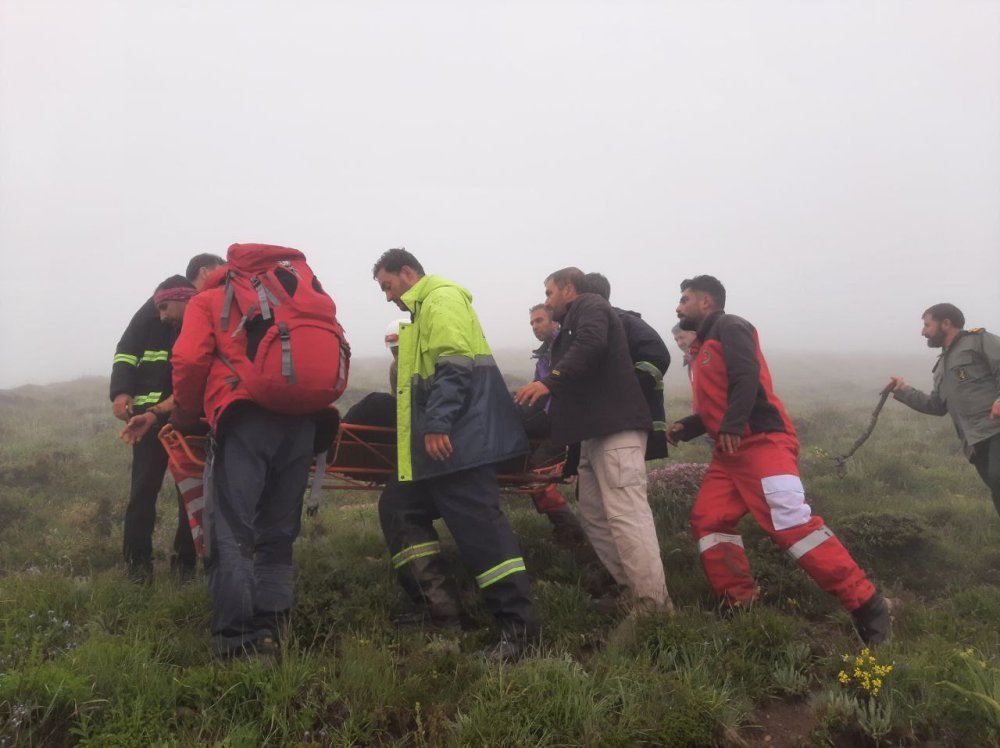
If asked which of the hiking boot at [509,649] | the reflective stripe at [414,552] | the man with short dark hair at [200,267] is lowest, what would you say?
the hiking boot at [509,649]

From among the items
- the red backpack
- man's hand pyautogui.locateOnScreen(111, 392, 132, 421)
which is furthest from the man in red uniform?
man's hand pyautogui.locateOnScreen(111, 392, 132, 421)

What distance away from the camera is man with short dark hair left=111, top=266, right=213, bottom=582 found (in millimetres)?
5262

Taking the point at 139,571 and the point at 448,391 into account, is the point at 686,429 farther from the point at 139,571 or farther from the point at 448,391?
the point at 139,571

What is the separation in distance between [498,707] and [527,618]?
105 centimetres

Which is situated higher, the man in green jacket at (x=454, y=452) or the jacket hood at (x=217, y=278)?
the jacket hood at (x=217, y=278)

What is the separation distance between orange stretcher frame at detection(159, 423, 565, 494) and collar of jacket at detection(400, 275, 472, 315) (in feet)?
3.72

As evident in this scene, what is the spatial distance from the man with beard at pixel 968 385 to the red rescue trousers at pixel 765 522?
2.50 metres

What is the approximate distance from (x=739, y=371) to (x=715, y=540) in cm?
126

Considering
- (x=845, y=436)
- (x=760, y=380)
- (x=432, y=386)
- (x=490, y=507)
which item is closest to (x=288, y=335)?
(x=432, y=386)

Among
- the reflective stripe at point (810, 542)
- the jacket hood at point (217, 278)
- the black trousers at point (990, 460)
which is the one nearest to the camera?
the jacket hood at point (217, 278)

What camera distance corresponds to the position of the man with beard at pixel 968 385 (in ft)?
19.8

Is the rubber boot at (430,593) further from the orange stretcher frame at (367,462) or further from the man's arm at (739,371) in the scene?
the man's arm at (739,371)

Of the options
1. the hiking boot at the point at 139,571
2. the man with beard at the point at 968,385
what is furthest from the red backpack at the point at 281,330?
the man with beard at the point at 968,385

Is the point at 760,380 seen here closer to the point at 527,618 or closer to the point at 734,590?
the point at 734,590
